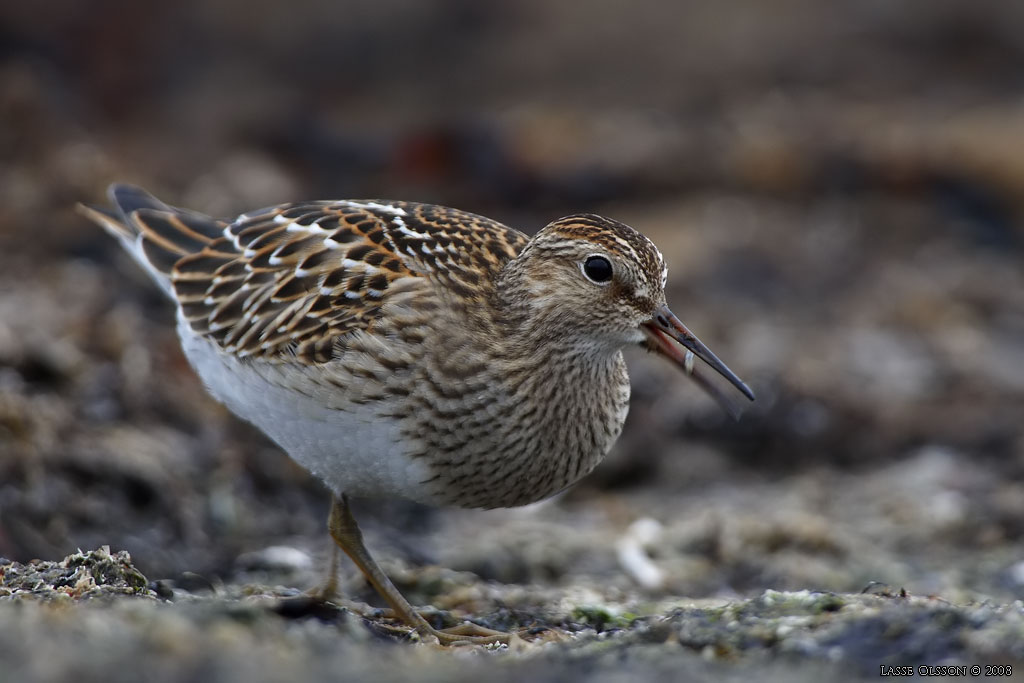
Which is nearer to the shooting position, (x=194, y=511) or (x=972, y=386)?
(x=194, y=511)

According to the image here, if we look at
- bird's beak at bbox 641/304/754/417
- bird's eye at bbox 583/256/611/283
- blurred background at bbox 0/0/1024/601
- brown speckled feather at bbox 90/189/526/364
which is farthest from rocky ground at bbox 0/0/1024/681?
bird's eye at bbox 583/256/611/283

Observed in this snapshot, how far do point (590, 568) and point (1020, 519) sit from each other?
9.36 ft

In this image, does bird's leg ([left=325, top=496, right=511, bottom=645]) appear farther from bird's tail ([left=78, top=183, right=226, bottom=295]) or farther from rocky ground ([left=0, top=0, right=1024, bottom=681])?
bird's tail ([left=78, top=183, right=226, bottom=295])

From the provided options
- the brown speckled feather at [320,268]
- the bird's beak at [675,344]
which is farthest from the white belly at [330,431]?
the bird's beak at [675,344]

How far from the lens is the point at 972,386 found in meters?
10.3

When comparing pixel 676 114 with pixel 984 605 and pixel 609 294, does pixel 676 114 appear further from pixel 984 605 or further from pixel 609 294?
pixel 984 605

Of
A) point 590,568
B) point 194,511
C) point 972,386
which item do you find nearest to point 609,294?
point 590,568

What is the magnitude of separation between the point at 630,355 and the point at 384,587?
16.0 feet

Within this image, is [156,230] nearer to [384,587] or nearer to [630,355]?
[384,587]

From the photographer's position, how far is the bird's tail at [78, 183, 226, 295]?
7.26 metres

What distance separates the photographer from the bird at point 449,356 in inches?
227

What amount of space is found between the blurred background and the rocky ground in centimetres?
4

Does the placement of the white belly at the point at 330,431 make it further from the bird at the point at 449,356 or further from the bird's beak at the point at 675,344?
the bird's beak at the point at 675,344

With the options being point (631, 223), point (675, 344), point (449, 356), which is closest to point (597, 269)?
point (675, 344)
